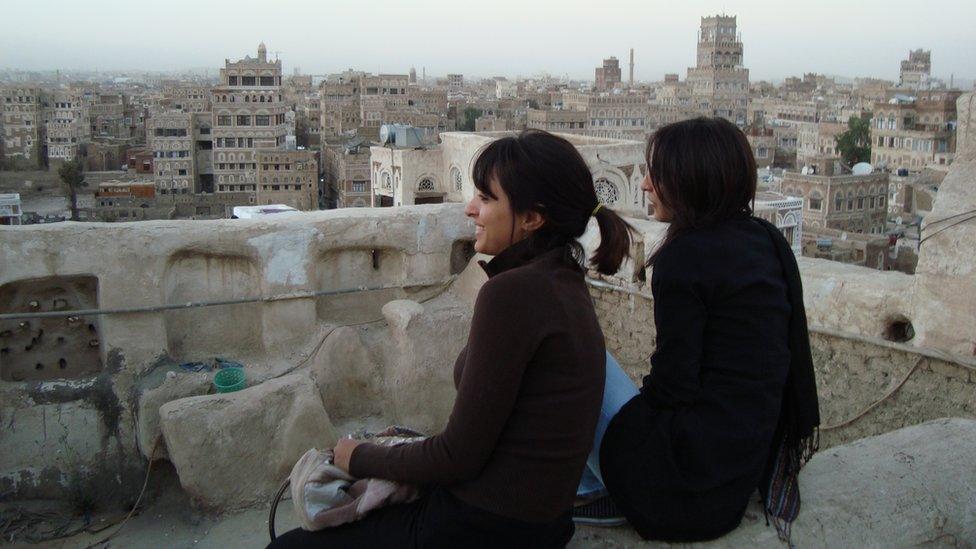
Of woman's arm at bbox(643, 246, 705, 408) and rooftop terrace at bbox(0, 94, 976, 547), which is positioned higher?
woman's arm at bbox(643, 246, 705, 408)

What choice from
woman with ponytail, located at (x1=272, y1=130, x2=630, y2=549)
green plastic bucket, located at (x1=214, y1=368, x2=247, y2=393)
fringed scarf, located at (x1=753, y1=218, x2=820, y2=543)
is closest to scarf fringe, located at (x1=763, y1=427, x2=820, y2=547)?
fringed scarf, located at (x1=753, y1=218, x2=820, y2=543)

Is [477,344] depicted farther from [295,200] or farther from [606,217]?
[295,200]

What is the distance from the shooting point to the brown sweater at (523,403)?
2.00m

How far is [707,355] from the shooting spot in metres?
2.18

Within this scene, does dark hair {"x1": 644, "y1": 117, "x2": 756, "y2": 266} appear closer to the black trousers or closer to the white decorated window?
the black trousers

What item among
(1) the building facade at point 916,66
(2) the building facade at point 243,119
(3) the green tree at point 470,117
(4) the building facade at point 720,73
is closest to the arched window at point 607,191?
(2) the building facade at point 243,119

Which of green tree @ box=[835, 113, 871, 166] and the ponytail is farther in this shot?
green tree @ box=[835, 113, 871, 166]

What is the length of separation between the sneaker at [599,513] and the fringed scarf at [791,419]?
0.37 meters

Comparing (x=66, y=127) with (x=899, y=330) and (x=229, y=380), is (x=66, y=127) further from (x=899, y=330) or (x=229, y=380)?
(x=899, y=330)

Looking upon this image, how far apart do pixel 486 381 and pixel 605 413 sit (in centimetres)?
42

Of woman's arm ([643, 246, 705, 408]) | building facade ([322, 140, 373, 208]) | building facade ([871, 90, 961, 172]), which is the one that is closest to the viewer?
woman's arm ([643, 246, 705, 408])

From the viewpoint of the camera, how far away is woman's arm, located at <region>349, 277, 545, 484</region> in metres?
1.99

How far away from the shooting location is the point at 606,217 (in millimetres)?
2309

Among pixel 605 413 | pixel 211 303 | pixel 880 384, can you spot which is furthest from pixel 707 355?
pixel 211 303
